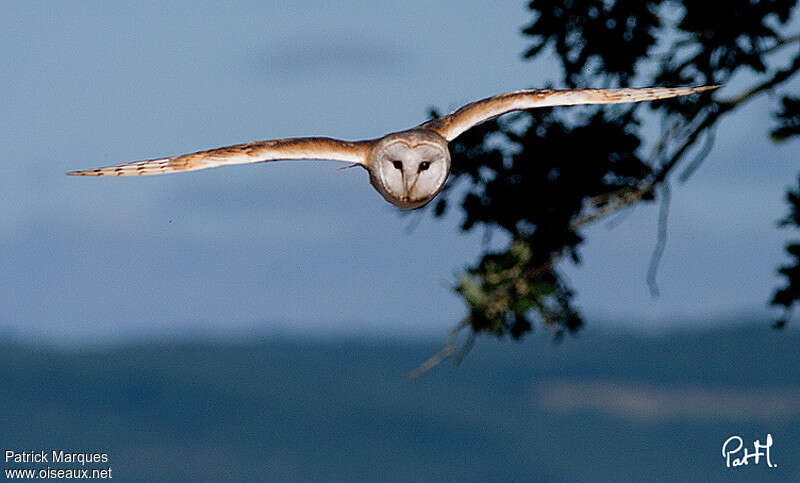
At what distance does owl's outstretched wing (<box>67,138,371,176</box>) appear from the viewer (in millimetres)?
6422

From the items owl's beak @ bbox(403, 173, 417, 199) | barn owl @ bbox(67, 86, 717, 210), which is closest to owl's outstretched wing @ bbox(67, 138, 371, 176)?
barn owl @ bbox(67, 86, 717, 210)

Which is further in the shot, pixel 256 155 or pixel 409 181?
pixel 409 181

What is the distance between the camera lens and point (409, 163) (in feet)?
21.5

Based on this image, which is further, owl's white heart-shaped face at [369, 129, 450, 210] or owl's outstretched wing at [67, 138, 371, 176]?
owl's white heart-shaped face at [369, 129, 450, 210]

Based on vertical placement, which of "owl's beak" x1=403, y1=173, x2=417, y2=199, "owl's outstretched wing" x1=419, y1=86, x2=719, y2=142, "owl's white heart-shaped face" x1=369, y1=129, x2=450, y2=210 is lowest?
"owl's beak" x1=403, y1=173, x2=417, y2=199

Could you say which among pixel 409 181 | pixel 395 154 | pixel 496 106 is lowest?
pixel 409 181

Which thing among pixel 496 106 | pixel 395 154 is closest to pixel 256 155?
pixel 395 154

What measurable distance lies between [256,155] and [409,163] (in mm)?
821

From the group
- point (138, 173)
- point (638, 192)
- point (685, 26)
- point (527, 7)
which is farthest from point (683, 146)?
point (138, 173)

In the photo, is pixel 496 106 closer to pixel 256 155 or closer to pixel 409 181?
pixel 409 181

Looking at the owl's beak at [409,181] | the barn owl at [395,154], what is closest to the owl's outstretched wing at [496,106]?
the barn owl at [395,154]

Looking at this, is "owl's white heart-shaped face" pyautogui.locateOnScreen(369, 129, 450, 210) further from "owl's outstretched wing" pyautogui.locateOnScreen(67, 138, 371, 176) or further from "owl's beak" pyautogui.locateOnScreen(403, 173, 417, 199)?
"owl's outstretched wing" pyautogui.locateOnScreen(67, 138, 371, 176)

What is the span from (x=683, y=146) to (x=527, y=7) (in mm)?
2228

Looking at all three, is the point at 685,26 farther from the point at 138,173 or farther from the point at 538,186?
the point at 138,173
